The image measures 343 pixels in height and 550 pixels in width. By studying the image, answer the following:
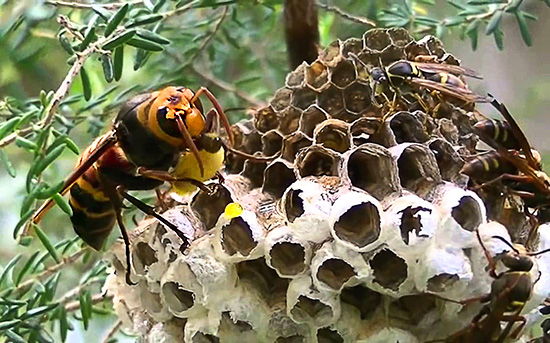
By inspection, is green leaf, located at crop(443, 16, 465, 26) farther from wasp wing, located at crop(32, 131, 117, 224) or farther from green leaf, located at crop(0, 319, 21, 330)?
green leaf, located at crop(0, 319, 21, 330)

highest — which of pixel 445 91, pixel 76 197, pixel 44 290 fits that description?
pixel 445 91

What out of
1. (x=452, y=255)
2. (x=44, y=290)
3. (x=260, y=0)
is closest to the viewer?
(x=452, y=255)

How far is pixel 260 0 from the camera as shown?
0.88m

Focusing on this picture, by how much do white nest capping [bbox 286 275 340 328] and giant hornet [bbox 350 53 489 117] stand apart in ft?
0.61

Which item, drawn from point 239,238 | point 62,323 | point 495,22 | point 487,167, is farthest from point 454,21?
point 62,323

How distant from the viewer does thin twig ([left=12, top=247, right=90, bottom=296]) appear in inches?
32.0

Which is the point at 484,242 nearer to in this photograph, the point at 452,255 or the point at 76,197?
the point at 452,255

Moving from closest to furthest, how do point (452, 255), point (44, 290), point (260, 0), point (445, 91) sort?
point (452, 255)
point (445, 91)
point (44, 290)
point (260, 0)

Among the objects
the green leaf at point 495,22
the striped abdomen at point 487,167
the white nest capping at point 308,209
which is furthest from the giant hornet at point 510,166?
the green leaf at point 495,22

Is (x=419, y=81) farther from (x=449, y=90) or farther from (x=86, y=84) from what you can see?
(x=86, y=84)

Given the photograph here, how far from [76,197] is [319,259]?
26cm

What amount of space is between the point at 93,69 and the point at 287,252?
57 centimetres

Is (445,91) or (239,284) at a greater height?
(445,91)

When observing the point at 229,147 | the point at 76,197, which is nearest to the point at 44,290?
the point at 76,197
